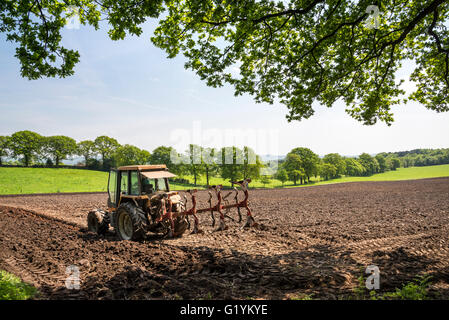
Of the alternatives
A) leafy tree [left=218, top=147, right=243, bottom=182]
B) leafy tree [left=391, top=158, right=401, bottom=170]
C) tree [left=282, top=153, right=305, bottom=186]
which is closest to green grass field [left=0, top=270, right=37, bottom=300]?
leafy tree [left=218, top=147, right=243, bottom=182]

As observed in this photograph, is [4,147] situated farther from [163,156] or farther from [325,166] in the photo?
[325,166]

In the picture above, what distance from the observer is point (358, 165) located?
95.6 meters

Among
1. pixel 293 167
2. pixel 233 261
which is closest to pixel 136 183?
pixel 233 261

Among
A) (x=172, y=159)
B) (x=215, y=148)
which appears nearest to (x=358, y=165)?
(x=215, y=148)

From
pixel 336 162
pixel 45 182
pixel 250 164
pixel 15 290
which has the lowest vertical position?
pixel 15 290

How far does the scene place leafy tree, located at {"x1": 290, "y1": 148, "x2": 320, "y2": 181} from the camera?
231 feet

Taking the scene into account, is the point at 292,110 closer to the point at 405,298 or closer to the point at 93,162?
the point at 405,298

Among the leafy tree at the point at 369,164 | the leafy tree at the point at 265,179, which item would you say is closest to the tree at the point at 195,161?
the leafy tree at the point at 265,179

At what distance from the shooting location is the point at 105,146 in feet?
260

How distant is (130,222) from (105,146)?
77.6 m

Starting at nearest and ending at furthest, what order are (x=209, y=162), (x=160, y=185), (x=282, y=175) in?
1. (x=160, y=185)
2. (x=209, y=162)
3. (x=282, y=175)

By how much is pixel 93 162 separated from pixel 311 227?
245 feet

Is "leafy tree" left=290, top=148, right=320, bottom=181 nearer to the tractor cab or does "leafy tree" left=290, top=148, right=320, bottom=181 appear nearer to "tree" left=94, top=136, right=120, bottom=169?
"tree" left=94, top=136, right=120, bottom=169

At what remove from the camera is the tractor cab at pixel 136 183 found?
30.0 feet
